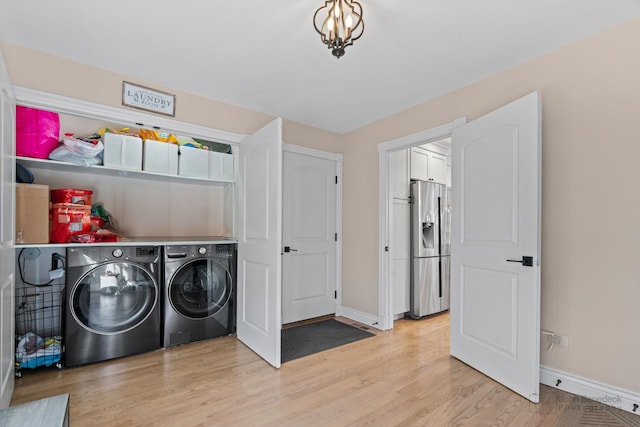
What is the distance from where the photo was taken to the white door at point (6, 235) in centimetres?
168

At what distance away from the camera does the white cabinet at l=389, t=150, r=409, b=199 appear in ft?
12.2

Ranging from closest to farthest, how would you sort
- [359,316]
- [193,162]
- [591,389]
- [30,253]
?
[591,389] → [30,253] → [193,162] → [359,316]

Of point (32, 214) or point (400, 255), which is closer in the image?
point (32, 214)

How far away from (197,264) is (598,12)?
352 cm

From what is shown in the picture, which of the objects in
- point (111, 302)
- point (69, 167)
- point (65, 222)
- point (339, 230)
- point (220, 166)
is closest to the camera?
point (65, 222)

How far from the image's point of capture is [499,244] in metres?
2.32

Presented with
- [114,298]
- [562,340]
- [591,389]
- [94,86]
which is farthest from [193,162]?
[591,389]

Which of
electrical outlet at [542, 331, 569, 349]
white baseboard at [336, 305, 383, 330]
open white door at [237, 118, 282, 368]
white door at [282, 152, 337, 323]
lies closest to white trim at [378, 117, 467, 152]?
white door at [282, 152, 337, 323]

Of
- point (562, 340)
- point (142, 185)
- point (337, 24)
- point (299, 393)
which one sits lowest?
point (299, 393)

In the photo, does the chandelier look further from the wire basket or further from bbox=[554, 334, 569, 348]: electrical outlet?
the wire basket

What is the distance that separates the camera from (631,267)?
6.31 feet

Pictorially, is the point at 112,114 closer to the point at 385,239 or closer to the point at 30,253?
the point at 30,253

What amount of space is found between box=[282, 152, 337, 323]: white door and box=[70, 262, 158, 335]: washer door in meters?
1.44

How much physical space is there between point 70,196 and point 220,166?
1.33 metres
